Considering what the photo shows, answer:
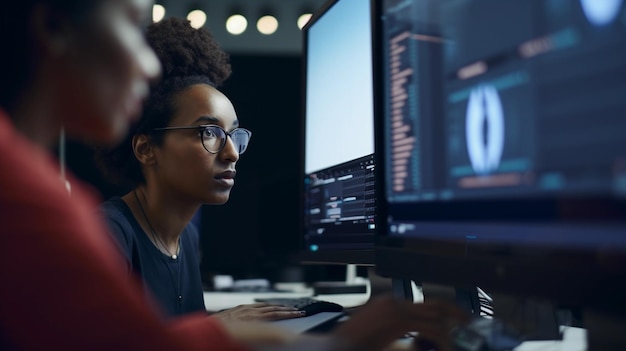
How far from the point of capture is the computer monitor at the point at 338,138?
4.33 feet

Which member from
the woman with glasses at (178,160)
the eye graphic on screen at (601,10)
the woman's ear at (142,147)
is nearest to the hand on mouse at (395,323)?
the eye graphic on screen at (601,10)

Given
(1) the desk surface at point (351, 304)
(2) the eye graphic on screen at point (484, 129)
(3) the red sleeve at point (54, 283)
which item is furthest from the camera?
(1) the desk surface at point (351, 304)

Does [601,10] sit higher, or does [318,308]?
[601,10]

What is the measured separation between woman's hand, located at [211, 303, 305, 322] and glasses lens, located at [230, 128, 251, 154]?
53 centimetres

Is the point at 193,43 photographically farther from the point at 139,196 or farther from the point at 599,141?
the point at 599,141

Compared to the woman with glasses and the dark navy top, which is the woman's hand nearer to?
the dark navy top

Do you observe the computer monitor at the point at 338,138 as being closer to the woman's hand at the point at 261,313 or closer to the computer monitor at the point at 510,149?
the woman's hand at the point at 261,313

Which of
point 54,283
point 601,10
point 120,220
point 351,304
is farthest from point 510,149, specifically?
point 351,304

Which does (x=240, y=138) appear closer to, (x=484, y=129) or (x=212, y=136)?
(x=212, y=136)

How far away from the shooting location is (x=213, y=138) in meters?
1.65

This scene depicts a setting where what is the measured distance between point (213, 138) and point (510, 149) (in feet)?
3.36

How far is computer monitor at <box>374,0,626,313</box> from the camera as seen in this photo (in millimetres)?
616

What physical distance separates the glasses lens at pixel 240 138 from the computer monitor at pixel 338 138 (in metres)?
0.14

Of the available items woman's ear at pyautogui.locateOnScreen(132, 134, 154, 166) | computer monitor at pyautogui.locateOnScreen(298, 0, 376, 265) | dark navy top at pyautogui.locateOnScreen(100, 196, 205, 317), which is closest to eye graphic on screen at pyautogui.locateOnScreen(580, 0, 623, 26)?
computer monitor at pyautogui.locateOnScreen(298, 0, 376, 265)
